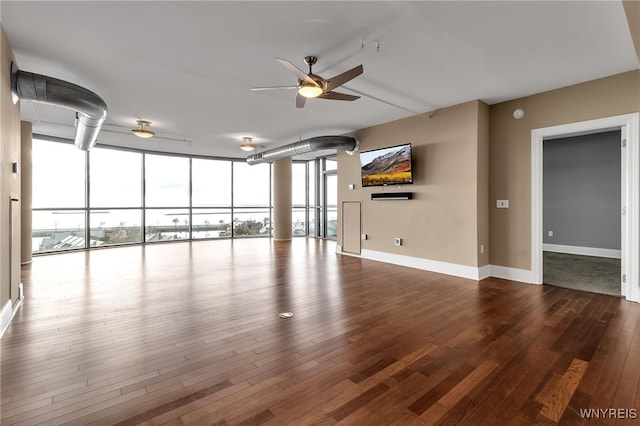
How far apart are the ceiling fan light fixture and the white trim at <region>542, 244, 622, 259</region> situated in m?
7.48

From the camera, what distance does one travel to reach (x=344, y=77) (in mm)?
3227

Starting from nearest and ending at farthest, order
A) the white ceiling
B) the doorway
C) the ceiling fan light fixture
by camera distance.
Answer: the white ceiling, the ceiling fan light fixture, the doorway

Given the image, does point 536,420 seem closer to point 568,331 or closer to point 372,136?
point 568,331

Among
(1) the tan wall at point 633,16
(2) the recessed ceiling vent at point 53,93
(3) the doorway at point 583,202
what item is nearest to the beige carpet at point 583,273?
(3) the doorway at point 583,202

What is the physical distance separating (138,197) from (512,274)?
405 inches

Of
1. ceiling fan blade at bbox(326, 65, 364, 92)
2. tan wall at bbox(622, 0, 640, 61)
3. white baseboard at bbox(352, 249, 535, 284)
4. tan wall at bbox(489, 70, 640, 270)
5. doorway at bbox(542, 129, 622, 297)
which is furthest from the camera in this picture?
doorway at bbox(542, 129, 622, 297)

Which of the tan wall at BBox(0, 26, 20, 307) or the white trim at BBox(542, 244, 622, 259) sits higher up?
the tan wall at BBox(0, 26, 20, 307)

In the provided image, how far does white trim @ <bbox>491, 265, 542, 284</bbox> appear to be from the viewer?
189 inches

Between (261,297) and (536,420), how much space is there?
3.12 meters

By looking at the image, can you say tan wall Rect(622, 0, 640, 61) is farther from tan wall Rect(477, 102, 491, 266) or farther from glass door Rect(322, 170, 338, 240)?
glass door Rect(322, 170, 338, 240)

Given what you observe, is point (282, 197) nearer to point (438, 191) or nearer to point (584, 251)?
point (438, 191)

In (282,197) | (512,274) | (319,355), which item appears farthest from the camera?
(282,197)

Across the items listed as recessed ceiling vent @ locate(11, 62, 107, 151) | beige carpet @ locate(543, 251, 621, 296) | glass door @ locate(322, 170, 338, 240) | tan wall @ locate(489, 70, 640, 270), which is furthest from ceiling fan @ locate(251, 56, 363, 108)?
glass door @ locate(322, 170, 338, 240)

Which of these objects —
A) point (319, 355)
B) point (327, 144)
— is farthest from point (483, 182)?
point (319, 355)
